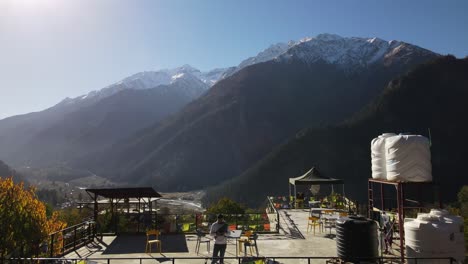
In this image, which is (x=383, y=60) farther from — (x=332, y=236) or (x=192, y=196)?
(x=332, y=236)

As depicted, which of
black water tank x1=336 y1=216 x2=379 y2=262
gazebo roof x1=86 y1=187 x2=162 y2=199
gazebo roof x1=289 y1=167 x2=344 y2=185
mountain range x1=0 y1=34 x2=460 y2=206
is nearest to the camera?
black water tank x1=336 y1=216 x2=379 y2=262

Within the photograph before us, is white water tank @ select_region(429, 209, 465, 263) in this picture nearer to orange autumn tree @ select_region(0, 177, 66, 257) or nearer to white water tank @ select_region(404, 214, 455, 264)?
white water tank @ select_region(404, 214, 455, 264)

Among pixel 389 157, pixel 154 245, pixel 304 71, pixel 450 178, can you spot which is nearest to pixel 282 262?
pixel 389 157

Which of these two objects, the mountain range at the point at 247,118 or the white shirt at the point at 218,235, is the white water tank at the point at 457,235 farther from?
the mountain range at the point at 247,118

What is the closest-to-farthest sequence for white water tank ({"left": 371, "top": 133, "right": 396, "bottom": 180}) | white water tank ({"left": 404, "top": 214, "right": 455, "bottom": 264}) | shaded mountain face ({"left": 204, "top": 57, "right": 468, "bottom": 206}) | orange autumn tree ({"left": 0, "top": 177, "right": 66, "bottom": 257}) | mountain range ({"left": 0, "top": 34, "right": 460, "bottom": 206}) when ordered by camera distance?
white water tank ({"left": 404, "top": 214, "right": 455, "bottom": 264}) < orange autumn tree ({"left": 0, "top": 177, "right": 66, "bottom": 257}) < white water tank ({"left": 371, "top": 133, "right": 396, "bottom": 180}) < shaded mountain face ({"left": 204, "top": 57, "right": 468, "bottom": 206}) < mountain range ({"left": 0, "top": 34, "right": 460, "bottom": 206})

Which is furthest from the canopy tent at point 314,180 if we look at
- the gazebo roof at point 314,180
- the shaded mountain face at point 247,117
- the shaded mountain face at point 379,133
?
the shaded mountain face at point 247,117

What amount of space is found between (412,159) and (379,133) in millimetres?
93095

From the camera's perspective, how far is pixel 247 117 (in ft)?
527

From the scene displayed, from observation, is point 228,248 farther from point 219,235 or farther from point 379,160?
point 379,160

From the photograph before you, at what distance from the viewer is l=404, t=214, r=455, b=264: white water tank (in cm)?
903

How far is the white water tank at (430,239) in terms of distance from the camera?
9031 mm

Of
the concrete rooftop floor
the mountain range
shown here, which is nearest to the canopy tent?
the concrete rooftop floor

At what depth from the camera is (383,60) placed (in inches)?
7156

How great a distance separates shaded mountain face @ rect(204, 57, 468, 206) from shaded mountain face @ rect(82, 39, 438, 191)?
33.0 metres
